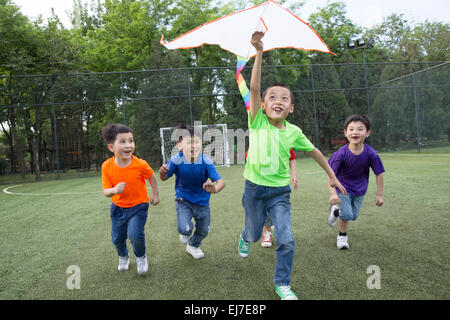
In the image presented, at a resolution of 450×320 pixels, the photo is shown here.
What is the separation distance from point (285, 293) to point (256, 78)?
161 cm

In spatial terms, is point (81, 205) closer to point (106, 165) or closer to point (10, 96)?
point (106, 165)

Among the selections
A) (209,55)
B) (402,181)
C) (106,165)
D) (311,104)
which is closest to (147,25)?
(209,55)

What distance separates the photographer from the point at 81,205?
6.56 meters

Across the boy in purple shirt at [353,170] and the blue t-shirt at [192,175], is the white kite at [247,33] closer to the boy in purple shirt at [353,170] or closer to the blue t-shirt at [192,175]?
the boy in purple shirt at [353,170]

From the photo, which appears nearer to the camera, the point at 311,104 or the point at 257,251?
the point at 257,251

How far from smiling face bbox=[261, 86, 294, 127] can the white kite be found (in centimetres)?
105

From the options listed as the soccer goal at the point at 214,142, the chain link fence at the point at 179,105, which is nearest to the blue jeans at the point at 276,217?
the chain link fence at the point at 179,105

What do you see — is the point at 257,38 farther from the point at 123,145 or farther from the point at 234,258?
the point at 234,258

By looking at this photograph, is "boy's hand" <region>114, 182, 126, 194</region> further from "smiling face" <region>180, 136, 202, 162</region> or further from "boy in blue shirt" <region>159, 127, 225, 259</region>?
"smiling face" <region>180, 136, 202, 162</region>

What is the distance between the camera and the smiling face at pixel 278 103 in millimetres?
2420

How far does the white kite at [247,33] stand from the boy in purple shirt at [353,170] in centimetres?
118

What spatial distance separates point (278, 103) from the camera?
2420mm

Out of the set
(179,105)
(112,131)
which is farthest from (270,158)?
(179,105)

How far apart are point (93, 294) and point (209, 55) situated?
23.5 metres
